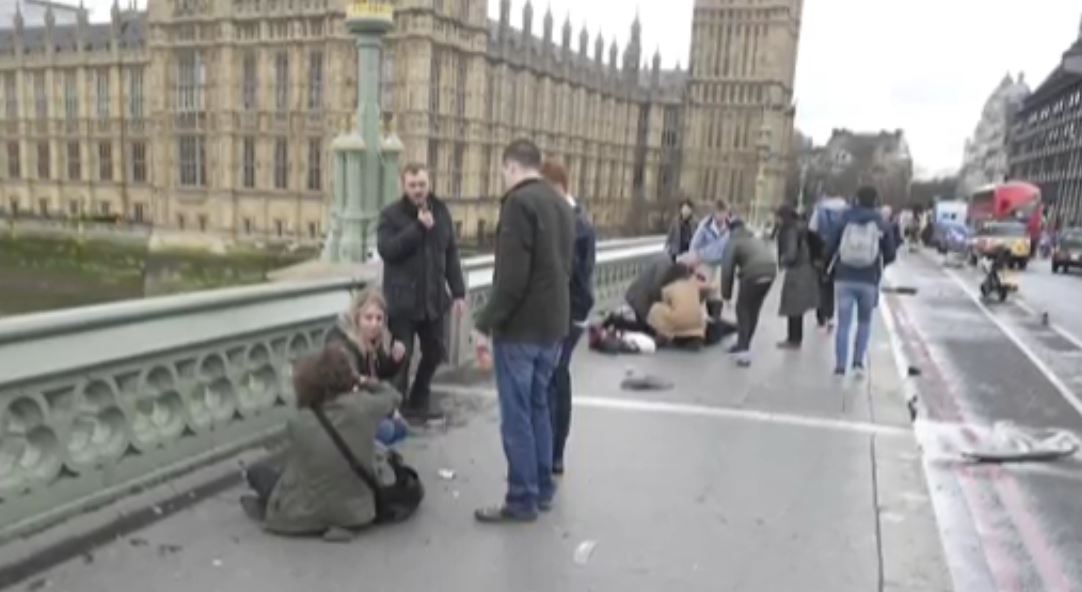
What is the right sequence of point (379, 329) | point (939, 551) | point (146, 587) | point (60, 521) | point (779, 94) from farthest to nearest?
point (779, 94)
point (379, 329)
point (939, 551)
point (60, 521)
point (146, 587)

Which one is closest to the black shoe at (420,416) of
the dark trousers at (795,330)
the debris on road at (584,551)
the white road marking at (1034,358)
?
the debris on road at (584,551)

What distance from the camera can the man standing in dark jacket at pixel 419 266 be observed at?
5867 mm

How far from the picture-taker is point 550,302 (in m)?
4.50

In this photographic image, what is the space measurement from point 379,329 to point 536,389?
110 cm

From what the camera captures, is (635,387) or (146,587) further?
(635,387)

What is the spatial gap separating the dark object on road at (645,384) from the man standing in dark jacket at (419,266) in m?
2.33

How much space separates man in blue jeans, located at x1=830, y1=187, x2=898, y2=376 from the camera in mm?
8820

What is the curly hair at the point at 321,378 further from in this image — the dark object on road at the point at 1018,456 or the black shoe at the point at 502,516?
the dark object on road at the point at 1018,456

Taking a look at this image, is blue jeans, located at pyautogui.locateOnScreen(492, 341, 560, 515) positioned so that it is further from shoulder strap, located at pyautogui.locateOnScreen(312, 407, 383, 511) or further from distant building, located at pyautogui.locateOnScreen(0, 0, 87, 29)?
Answer: distant building, located at pyautogui.locateOnScreen(0, 0, 87, 29)

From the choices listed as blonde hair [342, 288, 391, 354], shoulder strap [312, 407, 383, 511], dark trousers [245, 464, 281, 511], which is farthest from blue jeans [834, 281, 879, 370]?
dark trousers [245, 464, 281, 511]

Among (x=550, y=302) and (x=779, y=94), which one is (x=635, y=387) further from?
(x=779, y=94)

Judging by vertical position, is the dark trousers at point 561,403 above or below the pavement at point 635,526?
above

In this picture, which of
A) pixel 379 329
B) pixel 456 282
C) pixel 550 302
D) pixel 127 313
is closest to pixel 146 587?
pixel 127 313

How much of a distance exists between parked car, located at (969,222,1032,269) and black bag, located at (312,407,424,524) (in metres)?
32.6
